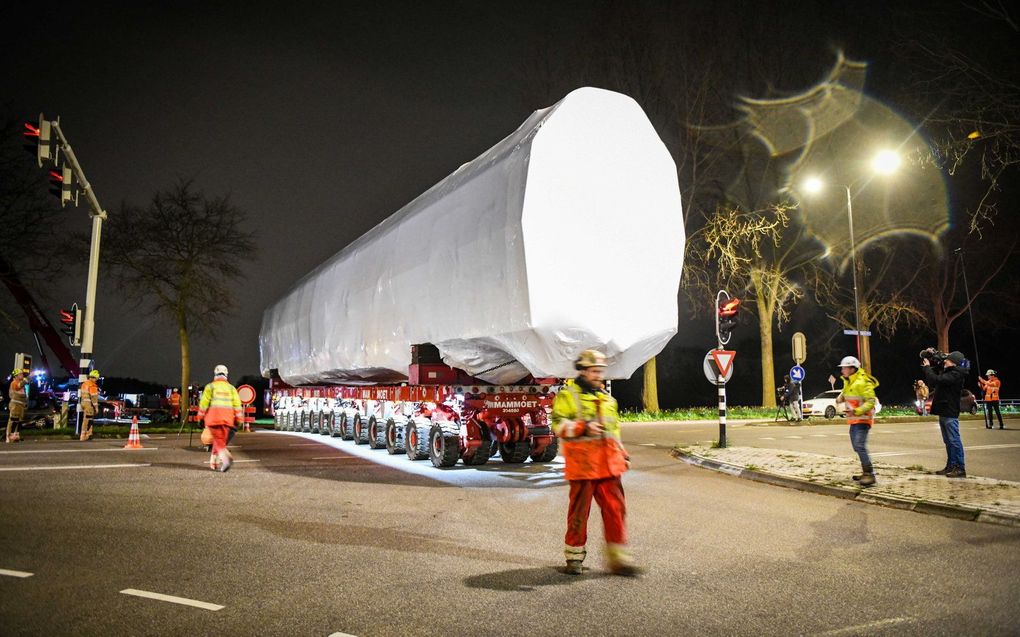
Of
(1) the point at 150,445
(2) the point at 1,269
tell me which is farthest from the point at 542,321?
(2) the point at 1,269

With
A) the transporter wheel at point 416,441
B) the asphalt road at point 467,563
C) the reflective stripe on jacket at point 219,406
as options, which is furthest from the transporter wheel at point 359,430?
the asphalt road at point 467,563

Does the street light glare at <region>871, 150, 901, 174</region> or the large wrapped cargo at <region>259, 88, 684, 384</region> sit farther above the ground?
the street light glare at <region>871, 150, 901, 174</region>

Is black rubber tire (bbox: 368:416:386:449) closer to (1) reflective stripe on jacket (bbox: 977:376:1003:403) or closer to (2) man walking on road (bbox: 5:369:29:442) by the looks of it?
(2) man walking on road (bbox: 5:369:29:442)

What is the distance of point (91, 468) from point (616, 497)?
31.5 ft

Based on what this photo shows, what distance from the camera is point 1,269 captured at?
21312mm

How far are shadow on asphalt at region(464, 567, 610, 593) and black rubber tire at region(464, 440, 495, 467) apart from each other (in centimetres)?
634

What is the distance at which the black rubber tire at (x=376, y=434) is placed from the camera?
14.9 meters

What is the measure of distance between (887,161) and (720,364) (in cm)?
503

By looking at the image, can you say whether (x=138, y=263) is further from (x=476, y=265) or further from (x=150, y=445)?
(x=476, y=265)

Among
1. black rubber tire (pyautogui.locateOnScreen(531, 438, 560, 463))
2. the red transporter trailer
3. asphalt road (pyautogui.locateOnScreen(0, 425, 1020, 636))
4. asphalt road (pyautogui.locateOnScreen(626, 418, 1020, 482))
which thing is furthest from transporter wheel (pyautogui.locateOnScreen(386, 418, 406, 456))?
asphalt road (pyautogui.locateOnScreen(626, 418, 1020, 482))

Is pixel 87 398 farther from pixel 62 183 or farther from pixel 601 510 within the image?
pixel 601 510

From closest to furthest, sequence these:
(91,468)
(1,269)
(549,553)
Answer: (549,553)
(91,468)
(1,269)

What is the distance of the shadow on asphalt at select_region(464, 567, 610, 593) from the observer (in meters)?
4.85

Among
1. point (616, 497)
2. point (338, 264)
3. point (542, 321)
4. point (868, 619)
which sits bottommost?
point (868, 619)
